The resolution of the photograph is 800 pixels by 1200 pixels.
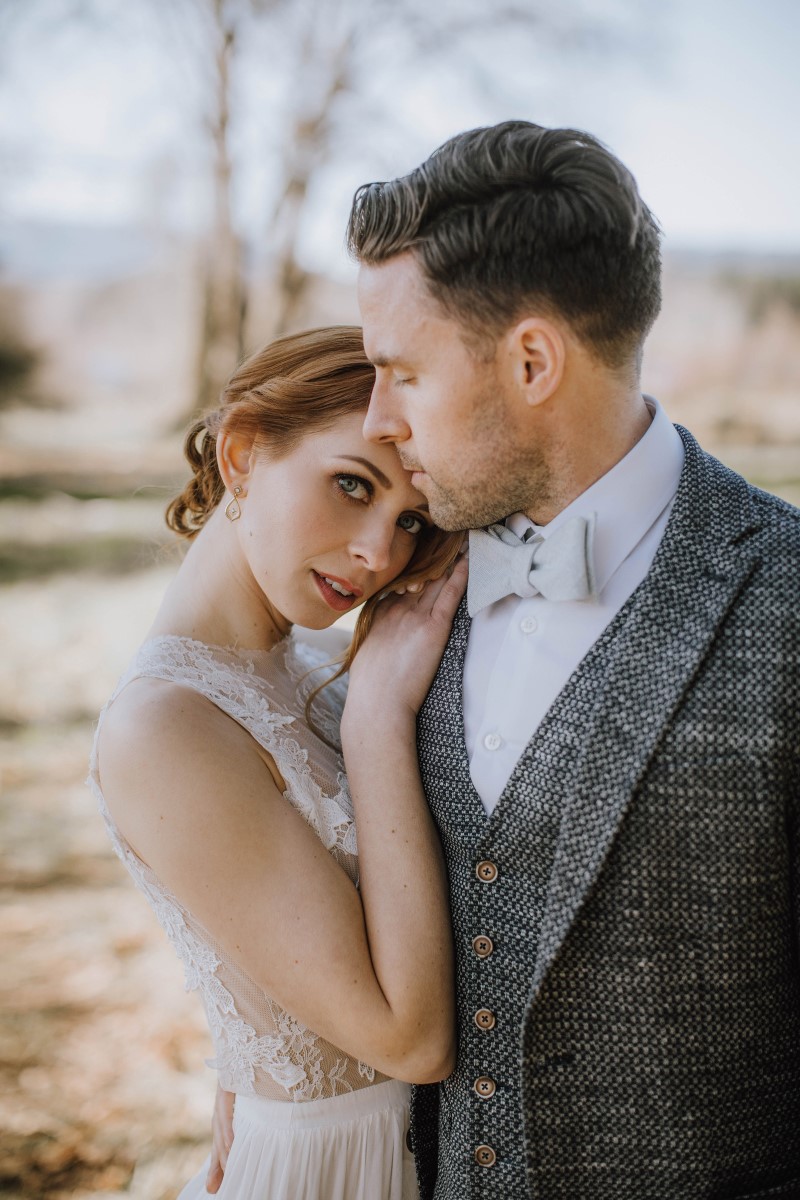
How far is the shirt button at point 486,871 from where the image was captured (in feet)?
4.98

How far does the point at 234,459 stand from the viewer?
79.0 inches

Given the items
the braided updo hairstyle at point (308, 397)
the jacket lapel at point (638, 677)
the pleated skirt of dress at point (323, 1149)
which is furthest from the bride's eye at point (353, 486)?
the pleated skirt of dress at point (323, 1149)

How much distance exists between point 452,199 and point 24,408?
10.9m

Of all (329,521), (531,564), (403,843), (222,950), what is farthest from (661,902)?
(329,521)

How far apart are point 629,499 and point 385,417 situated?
447 millimetres

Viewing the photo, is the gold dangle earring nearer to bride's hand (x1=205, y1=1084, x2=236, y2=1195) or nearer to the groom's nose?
the groom's nose

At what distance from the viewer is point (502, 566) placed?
166 centimetres

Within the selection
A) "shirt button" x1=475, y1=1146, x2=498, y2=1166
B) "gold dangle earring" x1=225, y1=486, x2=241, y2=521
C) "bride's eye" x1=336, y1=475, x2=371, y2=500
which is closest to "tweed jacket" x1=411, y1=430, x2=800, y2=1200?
"shirt button" x1=475, y1=1146, x2=498, y2=1166

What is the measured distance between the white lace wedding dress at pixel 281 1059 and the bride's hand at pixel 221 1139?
0.33 feet

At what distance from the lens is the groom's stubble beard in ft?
5.22

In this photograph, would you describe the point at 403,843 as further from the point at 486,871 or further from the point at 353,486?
the point at 353,486

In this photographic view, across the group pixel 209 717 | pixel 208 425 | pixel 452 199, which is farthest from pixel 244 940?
pixel 452 199

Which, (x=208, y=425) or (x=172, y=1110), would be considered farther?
(x=172, y=1110)

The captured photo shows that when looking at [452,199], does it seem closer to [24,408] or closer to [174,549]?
[174,549]
